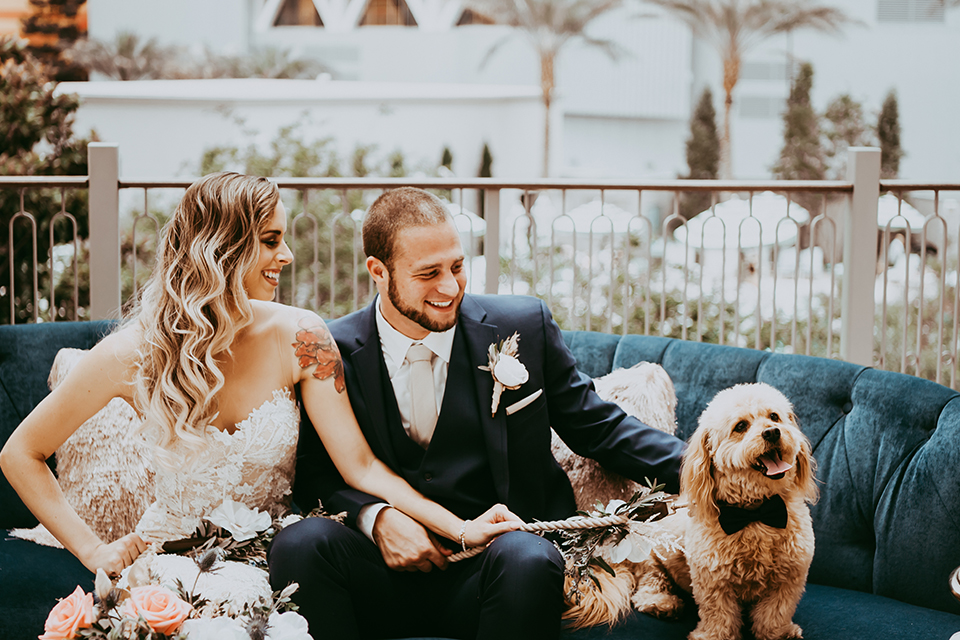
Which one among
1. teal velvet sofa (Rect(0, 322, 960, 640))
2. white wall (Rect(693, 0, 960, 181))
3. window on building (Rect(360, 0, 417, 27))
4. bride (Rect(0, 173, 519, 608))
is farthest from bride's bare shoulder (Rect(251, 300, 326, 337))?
window on building (Rect(360, 0, 417, 27))

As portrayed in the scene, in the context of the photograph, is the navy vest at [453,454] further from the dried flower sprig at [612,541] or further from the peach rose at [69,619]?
the peach rose at [69,619]

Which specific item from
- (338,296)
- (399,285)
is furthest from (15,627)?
(338,296)

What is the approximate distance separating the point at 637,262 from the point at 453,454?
13825mm

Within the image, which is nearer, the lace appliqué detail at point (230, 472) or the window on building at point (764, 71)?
the lace appliqué detail at point (230, 472)

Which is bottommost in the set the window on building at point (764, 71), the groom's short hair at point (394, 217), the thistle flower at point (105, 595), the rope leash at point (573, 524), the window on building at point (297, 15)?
the rope leash at point (573, 524)

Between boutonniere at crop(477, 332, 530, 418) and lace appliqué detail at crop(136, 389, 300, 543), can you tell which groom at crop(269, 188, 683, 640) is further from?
lace appliqué detail at crop(136, 389, 300, 543)

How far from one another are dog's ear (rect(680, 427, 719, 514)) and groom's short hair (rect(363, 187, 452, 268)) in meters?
0.80

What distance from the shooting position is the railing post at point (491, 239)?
3994 millimetres

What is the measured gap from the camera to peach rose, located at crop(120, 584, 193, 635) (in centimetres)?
142

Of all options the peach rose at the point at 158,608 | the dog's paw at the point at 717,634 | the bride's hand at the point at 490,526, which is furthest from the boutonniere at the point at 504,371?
the peach rose at the point at 158,608

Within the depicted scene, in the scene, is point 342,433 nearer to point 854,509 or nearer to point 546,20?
point 854,509

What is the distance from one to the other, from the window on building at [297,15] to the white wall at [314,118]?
9.02m

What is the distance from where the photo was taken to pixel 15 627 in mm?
2295

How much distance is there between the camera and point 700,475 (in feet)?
6.51
